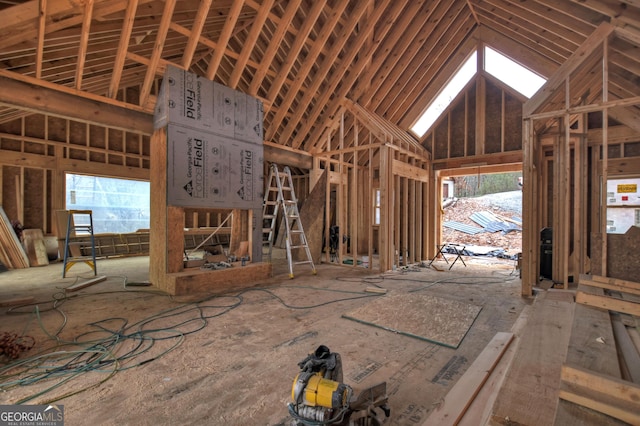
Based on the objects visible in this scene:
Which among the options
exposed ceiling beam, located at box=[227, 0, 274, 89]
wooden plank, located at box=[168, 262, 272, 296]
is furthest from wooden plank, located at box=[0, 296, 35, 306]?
exposed ceiling beam, located at box=[227, 0, 274, 89]

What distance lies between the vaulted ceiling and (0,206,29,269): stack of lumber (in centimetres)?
248

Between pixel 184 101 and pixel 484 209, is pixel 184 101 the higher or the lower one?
the higher one

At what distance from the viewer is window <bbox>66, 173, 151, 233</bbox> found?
8883mm

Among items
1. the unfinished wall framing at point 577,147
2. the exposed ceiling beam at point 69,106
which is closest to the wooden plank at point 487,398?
the unfinished wall framing at point 577,147

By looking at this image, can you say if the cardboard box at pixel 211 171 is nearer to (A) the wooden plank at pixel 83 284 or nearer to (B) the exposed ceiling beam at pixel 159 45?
(B) the exposed ceiling beam at pixel 159 45

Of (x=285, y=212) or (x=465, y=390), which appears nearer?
(x=465, y=390)

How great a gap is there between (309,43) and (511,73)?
509 centimetres

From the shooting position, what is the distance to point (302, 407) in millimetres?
1425

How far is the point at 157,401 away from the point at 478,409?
191 cm

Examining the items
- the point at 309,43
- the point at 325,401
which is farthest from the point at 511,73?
the point at 325,401

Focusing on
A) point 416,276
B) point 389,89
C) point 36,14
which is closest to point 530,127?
point 416,276

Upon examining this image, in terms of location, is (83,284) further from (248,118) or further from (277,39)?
(277,39)

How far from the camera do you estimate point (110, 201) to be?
972cm

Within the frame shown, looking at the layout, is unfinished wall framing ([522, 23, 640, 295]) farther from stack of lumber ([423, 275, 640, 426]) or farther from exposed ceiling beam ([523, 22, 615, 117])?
stack of lumber ([423, 275, 640, 426])
